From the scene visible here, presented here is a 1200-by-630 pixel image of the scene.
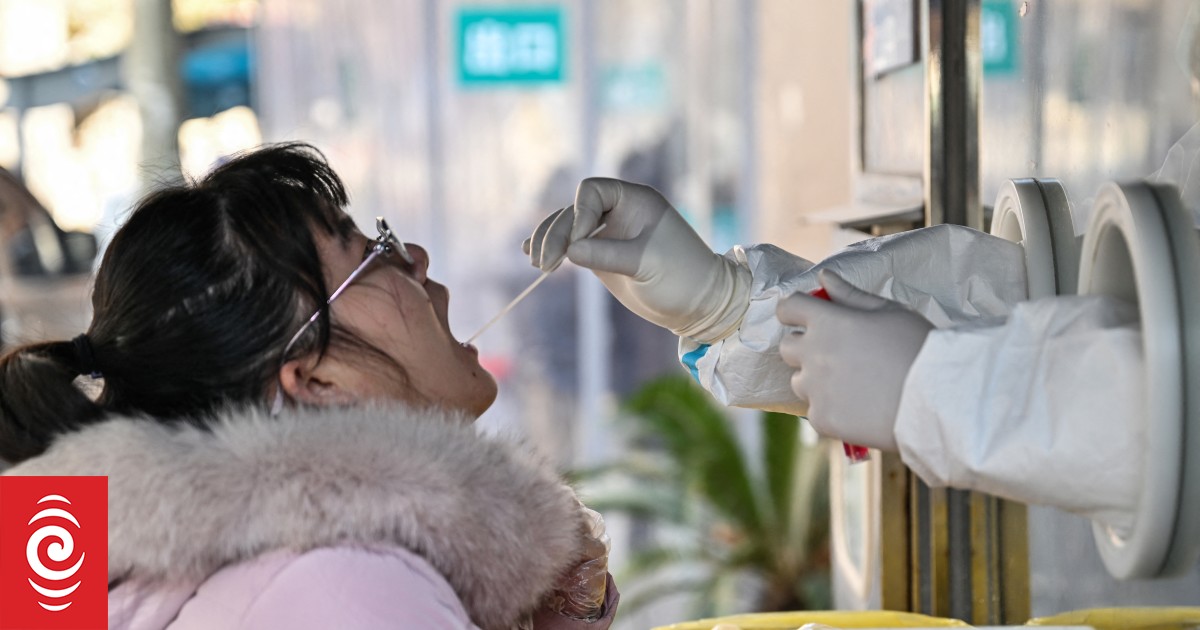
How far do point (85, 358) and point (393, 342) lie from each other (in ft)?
1.12

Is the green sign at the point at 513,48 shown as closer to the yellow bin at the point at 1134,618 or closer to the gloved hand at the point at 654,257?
the gloved hand at the point at 654,257

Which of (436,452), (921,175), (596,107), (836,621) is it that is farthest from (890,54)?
(596,107)

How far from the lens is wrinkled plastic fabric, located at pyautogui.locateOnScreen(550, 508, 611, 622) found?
148 cm

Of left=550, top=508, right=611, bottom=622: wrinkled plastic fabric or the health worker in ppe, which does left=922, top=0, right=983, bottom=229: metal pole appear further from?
left=550, top=508, right=611, bottom=622: wrinkled plastic fabric

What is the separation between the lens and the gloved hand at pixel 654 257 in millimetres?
1390

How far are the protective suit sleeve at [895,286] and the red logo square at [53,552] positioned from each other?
70cm

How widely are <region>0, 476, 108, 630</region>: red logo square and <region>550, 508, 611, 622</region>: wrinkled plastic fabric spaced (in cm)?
54

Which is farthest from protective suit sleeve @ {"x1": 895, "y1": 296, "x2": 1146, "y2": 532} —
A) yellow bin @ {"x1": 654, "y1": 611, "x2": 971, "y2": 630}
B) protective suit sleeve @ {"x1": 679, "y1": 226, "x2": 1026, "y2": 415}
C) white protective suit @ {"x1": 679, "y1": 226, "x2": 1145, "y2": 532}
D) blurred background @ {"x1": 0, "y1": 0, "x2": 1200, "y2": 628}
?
blurred background @ {"x1": 0, "y1": 0, "x2": 1200, "y2": 628}

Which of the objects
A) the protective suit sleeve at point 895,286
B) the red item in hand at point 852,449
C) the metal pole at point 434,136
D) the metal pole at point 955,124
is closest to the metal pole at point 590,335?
the metal pole at point 434,136

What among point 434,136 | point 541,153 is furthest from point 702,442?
point 434,136

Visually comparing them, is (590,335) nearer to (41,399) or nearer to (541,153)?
(541,153)

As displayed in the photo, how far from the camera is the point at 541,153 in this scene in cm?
465

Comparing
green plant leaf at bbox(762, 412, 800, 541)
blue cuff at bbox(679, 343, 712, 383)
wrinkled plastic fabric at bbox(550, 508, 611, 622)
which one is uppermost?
blue cuff at bbox(679, 343, 712, 383)

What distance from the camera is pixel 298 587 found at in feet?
3.54
